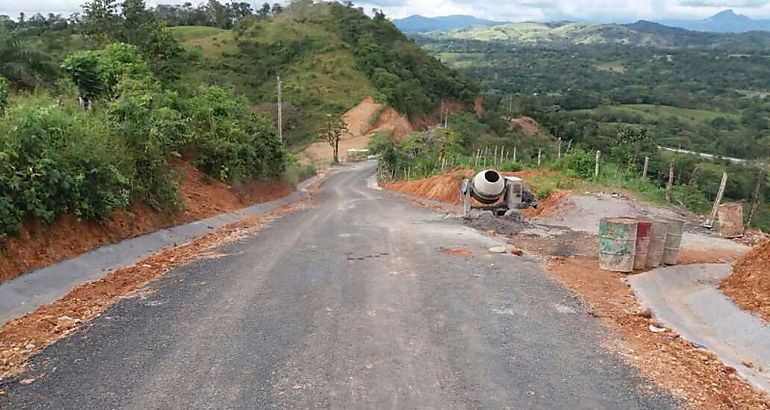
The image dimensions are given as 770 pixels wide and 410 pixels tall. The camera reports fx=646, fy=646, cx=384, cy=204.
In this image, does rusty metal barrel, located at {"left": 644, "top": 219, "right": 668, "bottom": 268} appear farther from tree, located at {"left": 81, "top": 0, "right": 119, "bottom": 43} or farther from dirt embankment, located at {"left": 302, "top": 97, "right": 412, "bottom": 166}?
dirt embankment, located at {"left": 302, "top": 97, "right": 412, "bottom": 166}

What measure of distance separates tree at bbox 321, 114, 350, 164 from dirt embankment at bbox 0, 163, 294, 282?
181 ft

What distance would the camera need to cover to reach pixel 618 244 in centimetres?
1062

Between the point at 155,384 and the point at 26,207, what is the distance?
483 centimetres

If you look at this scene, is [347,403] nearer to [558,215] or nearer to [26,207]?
[26,207]

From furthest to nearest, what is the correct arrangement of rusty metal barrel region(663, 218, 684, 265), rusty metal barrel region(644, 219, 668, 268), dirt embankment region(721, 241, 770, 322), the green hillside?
the green hillside, rusty metal barrel region(663, 218, 684, 265), rusty metal barrel region(644, 219, 668, 268), dirt embankment region(721, 241, 770, 322)

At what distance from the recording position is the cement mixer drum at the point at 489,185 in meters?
19.3

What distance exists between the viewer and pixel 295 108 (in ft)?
271

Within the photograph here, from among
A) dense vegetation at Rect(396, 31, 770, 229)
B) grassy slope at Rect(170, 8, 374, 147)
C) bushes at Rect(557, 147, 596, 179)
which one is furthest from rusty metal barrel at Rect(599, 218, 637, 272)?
grassy slope at Rect(170, 8, 374, 147)

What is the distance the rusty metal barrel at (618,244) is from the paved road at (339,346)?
1390 millimetres

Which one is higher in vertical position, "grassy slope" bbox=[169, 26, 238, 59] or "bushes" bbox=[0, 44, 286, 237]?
"grassy slope" bbox=[169, 26, 238, 59]

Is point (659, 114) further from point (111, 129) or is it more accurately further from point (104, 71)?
point (111, 129)

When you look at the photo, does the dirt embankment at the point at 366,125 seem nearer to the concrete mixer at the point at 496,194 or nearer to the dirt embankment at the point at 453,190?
the dirt embankment at the point at 453,190

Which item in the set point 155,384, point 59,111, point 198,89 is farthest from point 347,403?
point 198,89

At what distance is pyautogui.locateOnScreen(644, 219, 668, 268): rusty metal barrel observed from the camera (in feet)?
35.2
